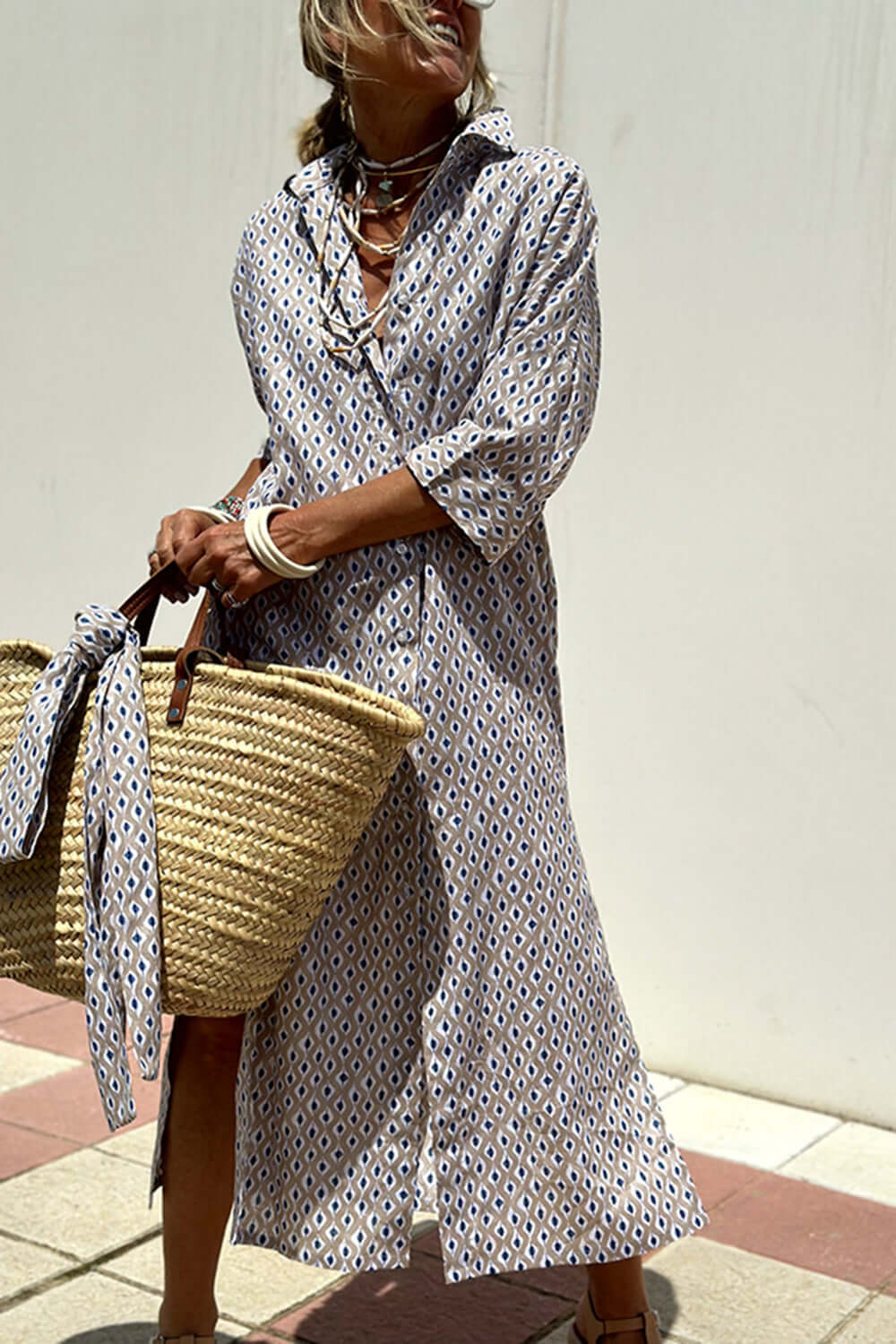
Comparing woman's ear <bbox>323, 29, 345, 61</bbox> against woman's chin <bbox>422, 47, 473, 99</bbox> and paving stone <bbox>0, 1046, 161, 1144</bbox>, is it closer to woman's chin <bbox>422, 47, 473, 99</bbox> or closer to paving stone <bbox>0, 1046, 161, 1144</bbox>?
Result: woman's chin <bbox>422, 47, 473, 99</bbox>

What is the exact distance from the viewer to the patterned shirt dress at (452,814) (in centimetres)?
225

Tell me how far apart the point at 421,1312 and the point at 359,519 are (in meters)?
1.33

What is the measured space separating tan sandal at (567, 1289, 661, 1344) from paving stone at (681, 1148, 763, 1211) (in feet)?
2.10

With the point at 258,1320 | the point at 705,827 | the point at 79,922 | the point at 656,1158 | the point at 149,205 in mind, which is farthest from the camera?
the point at 149,205

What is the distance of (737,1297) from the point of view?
282 centimetres

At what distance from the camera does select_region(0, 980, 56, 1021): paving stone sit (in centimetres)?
420

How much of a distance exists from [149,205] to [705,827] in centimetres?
212

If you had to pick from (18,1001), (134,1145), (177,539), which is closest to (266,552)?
(177,539)

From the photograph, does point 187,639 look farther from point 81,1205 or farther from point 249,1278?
point 81,1205

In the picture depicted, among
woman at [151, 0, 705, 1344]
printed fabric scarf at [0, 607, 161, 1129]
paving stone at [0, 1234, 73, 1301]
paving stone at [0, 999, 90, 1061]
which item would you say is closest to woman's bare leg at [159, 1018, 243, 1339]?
woman at [151, 0, 705, 1344]

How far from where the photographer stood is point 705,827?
3.66 m

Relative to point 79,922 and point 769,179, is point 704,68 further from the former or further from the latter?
point 79,922

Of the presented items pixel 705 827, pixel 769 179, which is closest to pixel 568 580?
pixel 705 827

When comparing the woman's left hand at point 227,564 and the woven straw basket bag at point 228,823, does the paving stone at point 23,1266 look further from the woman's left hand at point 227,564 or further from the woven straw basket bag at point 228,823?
the woman's left hand at point 227,564
